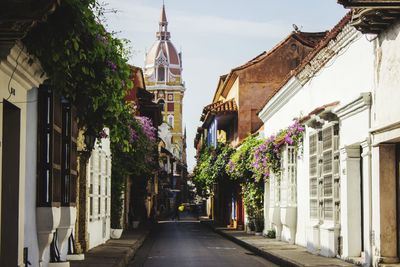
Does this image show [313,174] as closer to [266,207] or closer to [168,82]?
[266,207]

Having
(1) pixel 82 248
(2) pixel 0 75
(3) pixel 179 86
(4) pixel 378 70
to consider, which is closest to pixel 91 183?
(1) pixel 82 248

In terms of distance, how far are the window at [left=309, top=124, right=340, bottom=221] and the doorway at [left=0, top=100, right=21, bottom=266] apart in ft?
30.8

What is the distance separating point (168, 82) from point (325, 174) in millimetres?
132778

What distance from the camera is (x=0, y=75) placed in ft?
31.6

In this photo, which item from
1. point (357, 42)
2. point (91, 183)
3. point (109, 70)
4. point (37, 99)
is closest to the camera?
point (109, 70)

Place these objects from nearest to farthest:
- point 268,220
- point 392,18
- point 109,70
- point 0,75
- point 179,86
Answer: point 0,75 → point 109,70 → point 392,18 → point 268,220 → point 179,86

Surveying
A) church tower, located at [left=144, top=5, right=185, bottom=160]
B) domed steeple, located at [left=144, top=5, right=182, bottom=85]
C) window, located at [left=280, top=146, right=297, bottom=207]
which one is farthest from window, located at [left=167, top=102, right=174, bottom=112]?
window, located at [left=280, top=146, right=297, bottom=207]

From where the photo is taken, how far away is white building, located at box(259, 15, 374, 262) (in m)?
16.2

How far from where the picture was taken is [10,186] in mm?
10719

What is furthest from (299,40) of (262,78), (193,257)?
(193,257)

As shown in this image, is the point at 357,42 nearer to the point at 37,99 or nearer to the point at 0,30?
the point at 37,99

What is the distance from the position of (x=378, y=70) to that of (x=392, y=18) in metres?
1.47

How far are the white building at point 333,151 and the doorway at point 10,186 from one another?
673cm

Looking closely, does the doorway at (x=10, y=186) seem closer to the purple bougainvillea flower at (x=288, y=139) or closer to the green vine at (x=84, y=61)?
the green vine at (x=84, y=61)
